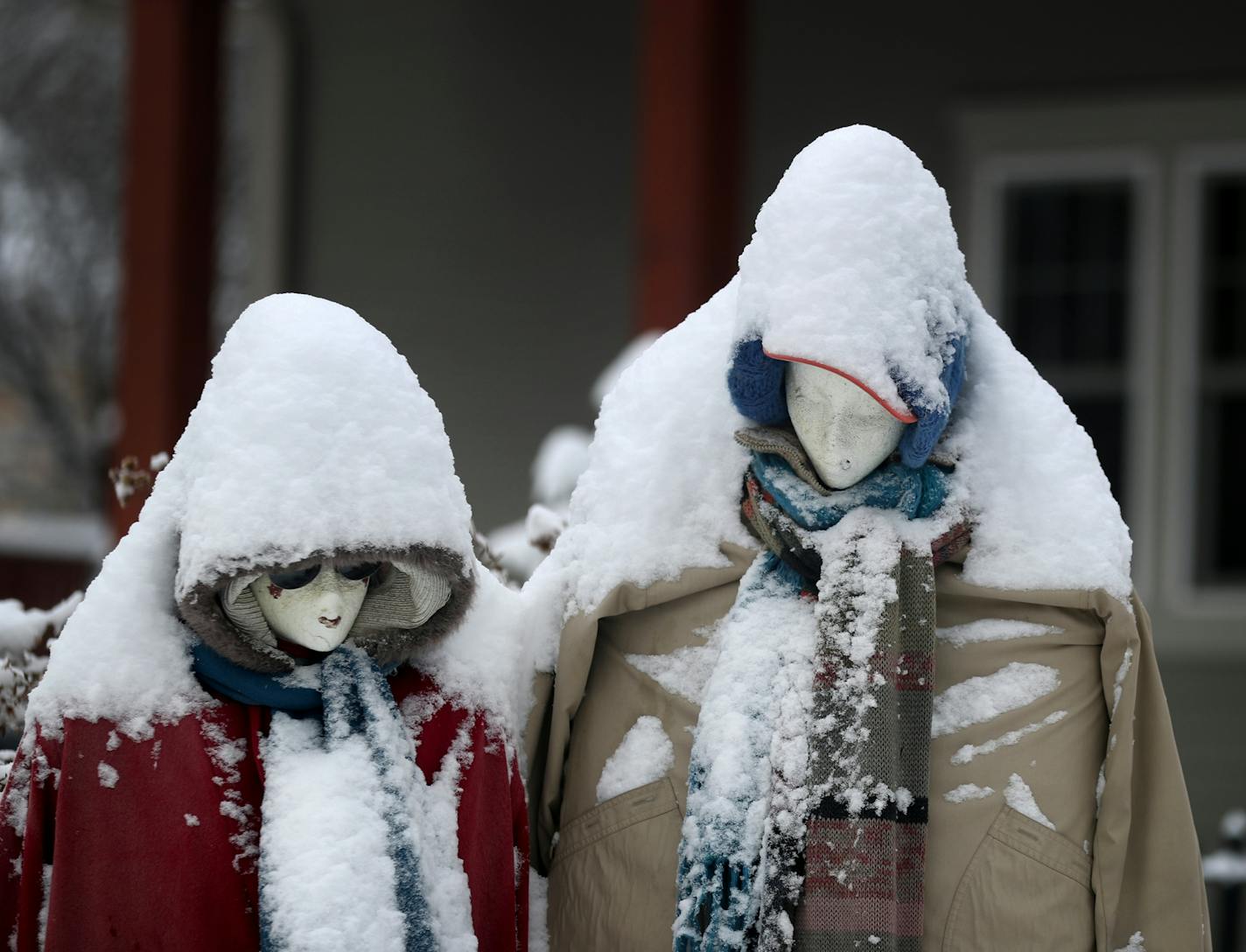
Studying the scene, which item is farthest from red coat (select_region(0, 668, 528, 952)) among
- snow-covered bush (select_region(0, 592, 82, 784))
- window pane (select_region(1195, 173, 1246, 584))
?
window pane (select_region(1195, 173, 1246, 584))

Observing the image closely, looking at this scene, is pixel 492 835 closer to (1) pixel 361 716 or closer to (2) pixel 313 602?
(1) pixel 361 716

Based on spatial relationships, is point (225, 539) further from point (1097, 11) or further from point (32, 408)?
point (32, 408)

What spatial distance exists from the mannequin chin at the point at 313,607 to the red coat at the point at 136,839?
144 millimetres

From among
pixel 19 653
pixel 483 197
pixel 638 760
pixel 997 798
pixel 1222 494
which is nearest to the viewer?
pixel 997 798

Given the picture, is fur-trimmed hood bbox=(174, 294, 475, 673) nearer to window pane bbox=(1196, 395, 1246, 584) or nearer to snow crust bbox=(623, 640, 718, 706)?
snow crust bbox=(623, 640, 718, 706)

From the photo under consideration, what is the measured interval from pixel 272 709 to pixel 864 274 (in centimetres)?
101

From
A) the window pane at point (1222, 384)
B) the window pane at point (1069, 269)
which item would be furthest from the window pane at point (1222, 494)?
the window pane at point (1069, 269)

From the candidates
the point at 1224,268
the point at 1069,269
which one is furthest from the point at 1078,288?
the point at 1224,268

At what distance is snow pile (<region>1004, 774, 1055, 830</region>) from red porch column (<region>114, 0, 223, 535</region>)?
4135mm

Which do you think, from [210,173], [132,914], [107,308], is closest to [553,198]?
[210,173]

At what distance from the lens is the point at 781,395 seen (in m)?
2.37

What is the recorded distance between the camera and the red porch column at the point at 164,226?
19.1ft

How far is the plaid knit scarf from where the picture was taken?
2.19 metres

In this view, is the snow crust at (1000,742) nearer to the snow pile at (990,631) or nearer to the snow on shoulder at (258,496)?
the snow pile at (990,631)
